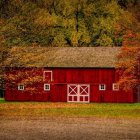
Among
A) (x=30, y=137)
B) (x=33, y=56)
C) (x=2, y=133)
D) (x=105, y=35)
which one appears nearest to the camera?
(x=30, y=137)

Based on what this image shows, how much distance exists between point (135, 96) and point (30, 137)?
1875 inches

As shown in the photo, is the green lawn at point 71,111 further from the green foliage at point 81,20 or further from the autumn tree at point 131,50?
the green foliage at point 81,20

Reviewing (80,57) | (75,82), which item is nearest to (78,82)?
(75,82)

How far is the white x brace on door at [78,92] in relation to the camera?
74125 millimetres

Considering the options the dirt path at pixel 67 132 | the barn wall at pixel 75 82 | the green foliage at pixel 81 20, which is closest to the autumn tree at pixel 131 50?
the barn wall at pixel 75 82

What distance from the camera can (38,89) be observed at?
7500 centimetres

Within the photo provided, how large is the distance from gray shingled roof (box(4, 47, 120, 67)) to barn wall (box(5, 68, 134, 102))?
61cm

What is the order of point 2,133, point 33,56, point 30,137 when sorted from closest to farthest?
point 30,137, point 2,133, point 33,56

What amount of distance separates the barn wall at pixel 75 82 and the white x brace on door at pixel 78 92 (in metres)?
0.38

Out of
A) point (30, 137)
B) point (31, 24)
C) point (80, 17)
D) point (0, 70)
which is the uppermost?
point (80, 17)

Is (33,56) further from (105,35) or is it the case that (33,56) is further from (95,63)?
(105,35)

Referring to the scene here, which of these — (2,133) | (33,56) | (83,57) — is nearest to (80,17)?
(83,57)

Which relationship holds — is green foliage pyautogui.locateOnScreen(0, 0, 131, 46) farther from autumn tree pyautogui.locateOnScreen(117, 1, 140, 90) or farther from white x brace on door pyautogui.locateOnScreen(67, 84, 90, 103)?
autumn tree pyautogui.locateOnScreen(117, 1, 140, 90)

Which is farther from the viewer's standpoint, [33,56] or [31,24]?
[33,56]
